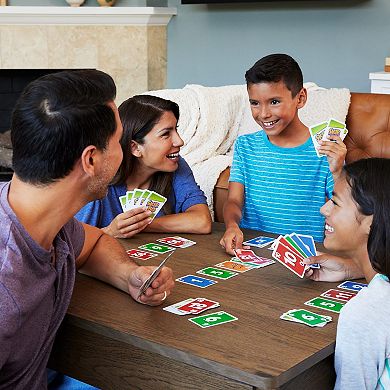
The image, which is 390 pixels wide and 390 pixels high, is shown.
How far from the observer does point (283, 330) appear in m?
1.66

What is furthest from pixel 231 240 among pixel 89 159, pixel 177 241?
pixel 89 159

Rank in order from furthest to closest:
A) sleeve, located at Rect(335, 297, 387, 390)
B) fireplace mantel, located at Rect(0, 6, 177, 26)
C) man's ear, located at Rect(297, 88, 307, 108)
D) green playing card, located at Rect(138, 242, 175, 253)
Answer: fireplace mantel, located at Rect(0, 6, 177, 26), man's ear, located at Rect(297, 88, 307, 108), green playing card, located at Rect(138, 242, 175, 253), sleeve, located at Rect(335, 297, 387, 390)

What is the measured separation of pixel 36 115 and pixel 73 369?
0.67 metres

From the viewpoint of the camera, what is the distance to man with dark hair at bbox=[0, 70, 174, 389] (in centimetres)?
150

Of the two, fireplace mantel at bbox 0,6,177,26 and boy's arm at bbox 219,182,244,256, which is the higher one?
fireplace mantel at bbox 0,6,177,26

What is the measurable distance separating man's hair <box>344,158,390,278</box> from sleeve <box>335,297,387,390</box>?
16cm

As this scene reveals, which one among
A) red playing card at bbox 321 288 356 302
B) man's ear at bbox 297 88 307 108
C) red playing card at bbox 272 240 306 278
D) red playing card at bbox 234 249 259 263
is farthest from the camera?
man's ear at bbox 297 88 307 108

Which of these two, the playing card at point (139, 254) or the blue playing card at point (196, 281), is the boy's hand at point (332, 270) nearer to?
the blue playing card at point (196, 281)

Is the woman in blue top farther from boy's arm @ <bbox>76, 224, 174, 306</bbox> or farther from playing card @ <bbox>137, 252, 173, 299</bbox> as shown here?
playing card @ <bbox>137, 252, 173, 299</bbox>

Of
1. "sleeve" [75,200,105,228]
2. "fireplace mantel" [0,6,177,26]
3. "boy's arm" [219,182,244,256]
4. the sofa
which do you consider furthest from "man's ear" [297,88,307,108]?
"fireplace mantel" [0,6,177,26]

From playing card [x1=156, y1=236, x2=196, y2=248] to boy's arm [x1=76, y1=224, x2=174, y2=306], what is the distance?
0.90 feet

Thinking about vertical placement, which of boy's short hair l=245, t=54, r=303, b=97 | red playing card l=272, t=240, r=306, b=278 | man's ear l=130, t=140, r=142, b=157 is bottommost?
red playing card l=272, t=240, r=306, b=278

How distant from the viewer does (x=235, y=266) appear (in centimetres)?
209

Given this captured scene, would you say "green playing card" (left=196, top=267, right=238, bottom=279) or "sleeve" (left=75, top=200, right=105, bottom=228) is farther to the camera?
"sleeve" (left=75, top=200, right=105, bottom=228)
